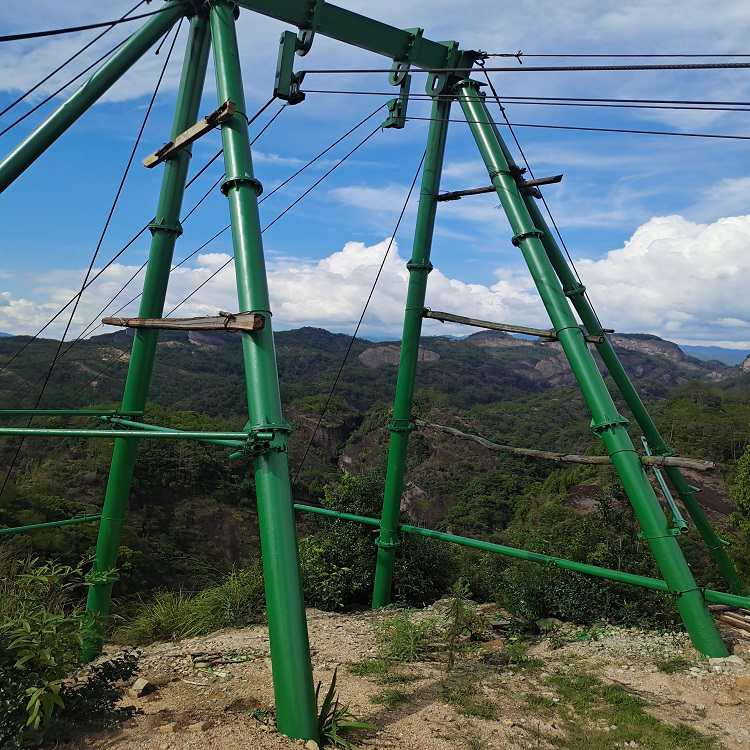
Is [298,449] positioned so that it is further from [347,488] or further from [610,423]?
[610,423]

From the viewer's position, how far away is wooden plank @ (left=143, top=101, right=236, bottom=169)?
405 centimetres

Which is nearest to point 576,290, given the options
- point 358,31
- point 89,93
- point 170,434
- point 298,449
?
point 358,31

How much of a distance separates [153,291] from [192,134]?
1.33 meters

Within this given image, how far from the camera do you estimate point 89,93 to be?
446 centimetres

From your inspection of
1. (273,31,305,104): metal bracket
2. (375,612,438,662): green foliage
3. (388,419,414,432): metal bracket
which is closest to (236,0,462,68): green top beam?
(273,31,305,104): metal bracket

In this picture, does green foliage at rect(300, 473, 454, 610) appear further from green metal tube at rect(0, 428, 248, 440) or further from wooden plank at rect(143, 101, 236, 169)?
A: wooden plank at rect(143, 101, 236, 169)

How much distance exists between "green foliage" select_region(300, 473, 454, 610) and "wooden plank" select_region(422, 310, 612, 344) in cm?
288

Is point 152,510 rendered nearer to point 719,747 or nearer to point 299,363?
point 719,747

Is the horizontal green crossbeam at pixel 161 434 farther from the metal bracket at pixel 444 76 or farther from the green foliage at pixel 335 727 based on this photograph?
the metal bracket at pixel 444 76

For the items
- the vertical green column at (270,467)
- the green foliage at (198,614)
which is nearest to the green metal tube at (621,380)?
the vertical green column at (270,467)

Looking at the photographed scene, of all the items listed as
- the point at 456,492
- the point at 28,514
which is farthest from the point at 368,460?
the point at 28,514

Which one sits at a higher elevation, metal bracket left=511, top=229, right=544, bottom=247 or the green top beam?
the green top beam

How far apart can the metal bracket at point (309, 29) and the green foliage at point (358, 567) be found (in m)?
5.44

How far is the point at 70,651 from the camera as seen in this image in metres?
3.09
